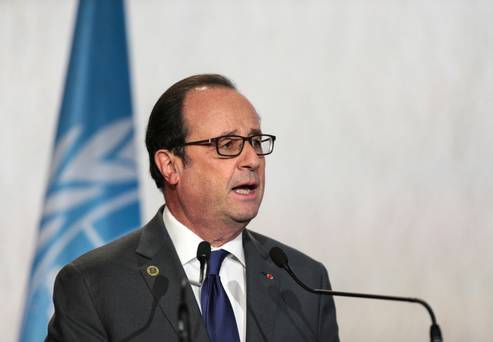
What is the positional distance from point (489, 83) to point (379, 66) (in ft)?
1.95

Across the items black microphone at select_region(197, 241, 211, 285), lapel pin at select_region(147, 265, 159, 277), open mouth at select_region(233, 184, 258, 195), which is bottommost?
lapel pin at select_region(147, 265, 159, 277)

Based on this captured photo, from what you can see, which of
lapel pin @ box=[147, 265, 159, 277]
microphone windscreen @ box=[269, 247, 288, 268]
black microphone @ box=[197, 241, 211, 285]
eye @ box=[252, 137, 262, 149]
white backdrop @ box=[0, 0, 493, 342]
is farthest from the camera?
white backdrop @ box=[0, 0, 493, 342]

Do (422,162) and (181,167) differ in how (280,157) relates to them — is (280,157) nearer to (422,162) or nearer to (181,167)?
(422,162)

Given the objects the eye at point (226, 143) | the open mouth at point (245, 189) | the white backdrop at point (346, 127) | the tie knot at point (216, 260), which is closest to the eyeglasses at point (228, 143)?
the eye at point (226, 143)

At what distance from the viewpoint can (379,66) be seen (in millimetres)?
4102

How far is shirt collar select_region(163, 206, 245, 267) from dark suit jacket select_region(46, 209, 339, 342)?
0.03 meters

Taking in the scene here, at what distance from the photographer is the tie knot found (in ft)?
8.01

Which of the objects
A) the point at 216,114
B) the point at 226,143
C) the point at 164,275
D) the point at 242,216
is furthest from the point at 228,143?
the point at 164,275

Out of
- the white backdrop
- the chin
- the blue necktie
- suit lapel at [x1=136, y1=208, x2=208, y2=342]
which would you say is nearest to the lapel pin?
suit lapel at [x1=136, y1=208, x2=208, y2=342]

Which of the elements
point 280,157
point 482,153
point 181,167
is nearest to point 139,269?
point 181,167

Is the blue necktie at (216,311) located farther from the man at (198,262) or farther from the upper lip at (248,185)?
the upper lip at (248,185)

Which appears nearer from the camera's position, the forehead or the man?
the man

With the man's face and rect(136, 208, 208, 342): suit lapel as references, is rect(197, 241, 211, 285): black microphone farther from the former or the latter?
the man's face

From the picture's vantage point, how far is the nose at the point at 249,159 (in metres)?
2.41
